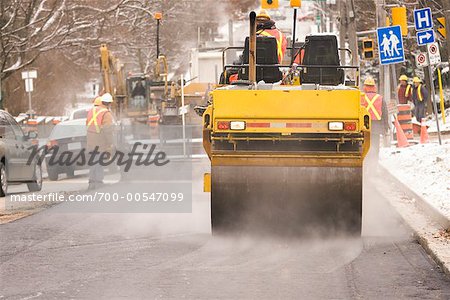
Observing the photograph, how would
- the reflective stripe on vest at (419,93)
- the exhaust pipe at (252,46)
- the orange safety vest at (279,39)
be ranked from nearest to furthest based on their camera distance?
1. the exhaust pipe at (252,46)
2. the orange safety vest at (279,39)
3. the reflective stripe on vest at (419,93)

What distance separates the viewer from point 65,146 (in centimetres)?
2412

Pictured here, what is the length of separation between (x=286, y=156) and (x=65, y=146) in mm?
13541

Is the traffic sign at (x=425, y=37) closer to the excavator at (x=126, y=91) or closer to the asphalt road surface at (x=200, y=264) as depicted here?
the excavator at (x=126, y=91)

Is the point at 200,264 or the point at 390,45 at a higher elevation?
the point at 390,45

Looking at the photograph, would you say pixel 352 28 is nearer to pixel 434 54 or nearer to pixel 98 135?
pixel 434 54

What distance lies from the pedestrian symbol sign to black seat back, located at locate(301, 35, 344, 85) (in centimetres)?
1479

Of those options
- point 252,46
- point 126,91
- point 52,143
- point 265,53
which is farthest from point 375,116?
point 126,91

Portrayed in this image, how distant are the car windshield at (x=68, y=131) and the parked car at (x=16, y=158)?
3520mm

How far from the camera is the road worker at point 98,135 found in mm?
19797

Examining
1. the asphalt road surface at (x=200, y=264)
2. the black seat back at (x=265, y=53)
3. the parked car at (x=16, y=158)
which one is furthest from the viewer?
the parked car at (x=16, y=158)

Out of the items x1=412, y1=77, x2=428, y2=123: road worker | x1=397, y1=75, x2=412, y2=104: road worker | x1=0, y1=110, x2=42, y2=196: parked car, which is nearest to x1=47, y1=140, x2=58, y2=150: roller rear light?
x1=0, y1=110, x2=42, y2=196: parked car

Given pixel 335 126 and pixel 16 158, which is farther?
pixel 16 158

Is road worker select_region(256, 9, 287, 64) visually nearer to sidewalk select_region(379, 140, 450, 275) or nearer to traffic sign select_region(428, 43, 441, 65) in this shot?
sidewalk select_region(379, 140, 450, 275)

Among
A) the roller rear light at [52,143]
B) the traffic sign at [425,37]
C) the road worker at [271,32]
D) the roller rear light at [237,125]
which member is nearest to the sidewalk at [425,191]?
the roller rear light at [237,125]
